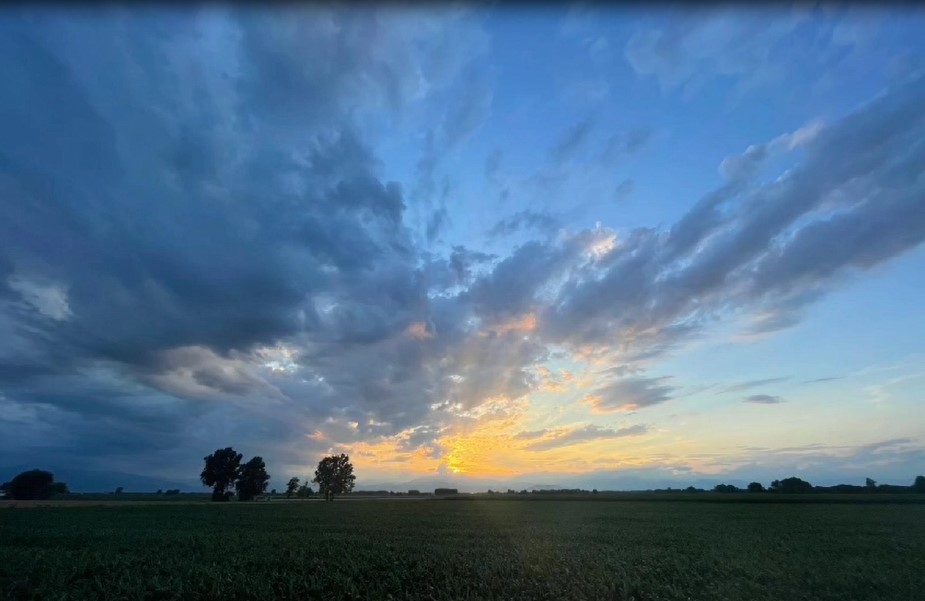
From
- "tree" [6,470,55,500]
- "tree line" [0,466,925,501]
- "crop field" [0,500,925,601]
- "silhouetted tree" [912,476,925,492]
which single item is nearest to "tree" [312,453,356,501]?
"tree line" [0,466,925,501]

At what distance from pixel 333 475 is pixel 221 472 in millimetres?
39165

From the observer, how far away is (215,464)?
124m

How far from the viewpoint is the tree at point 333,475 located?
15288 centimetres

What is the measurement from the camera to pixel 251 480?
13012 centimetres

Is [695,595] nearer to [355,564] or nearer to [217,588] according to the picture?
[355,564]

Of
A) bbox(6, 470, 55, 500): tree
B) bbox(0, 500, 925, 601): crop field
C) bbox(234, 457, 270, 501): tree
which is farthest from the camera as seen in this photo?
bbox(234, 457, 270, 501): tree

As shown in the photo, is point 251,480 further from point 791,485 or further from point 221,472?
point 791,485

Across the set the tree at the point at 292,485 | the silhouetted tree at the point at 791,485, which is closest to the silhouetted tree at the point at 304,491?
the tree at the point at 292,485

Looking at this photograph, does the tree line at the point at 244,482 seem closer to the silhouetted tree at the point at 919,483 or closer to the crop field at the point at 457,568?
the silhouetted tree at the point at 919,483

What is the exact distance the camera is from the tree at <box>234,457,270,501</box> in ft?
421

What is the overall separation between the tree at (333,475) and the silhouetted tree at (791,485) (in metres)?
135

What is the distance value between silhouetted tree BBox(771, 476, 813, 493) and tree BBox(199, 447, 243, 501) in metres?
158

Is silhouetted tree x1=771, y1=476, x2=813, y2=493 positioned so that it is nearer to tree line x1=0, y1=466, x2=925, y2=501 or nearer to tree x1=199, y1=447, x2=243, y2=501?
tree line x1=0, y1=466, x2=925, y2=501

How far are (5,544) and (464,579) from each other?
25.8m
